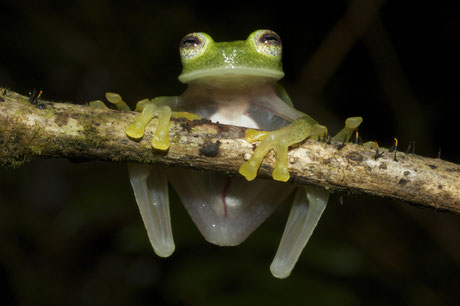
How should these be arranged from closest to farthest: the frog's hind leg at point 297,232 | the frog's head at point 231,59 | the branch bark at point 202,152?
the branch bark at point 202,152 → the frog's head at point 231,59 → the frog's hind leg at point 297,232

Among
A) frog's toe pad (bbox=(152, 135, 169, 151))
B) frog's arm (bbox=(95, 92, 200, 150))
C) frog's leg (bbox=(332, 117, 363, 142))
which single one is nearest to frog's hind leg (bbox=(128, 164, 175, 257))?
frog's arm (bbox=(95, 92, 200, 150))

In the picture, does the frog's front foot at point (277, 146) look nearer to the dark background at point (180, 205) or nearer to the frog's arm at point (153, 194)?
the frog's arm at point (153, 194)

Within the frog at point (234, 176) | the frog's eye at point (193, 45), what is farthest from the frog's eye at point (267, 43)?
the frog's eye at point (193, 45)

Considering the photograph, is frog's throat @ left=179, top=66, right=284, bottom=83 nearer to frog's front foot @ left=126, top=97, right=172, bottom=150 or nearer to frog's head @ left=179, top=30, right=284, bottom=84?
frog's head @ left=179, top=30, right=284, bottom=84

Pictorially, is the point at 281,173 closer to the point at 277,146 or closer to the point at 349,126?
the point at 277,146

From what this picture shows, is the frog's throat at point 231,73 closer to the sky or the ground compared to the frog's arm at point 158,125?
closer to the sky

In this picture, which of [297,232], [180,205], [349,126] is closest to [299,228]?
[297,232]
